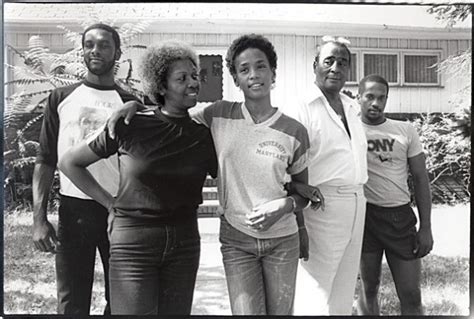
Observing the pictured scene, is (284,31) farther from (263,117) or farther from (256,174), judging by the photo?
(256,174)

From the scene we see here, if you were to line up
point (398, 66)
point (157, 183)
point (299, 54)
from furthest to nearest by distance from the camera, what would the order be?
point (398, 66), point (299, 54), point (157, 183)

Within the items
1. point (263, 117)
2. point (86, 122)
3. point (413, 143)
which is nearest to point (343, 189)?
point (413, 143)

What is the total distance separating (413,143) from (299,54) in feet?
3.26

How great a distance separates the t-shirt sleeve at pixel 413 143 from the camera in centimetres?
427

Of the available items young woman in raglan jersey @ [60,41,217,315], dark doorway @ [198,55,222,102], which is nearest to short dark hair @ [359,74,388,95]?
dark doorway @ [198,55,222,102]

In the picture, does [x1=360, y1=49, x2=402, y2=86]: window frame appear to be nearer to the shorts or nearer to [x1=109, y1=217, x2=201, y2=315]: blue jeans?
the shorts

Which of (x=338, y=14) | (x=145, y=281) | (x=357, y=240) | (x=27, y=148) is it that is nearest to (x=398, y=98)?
(x=338, y=14)

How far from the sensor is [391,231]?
4312 mm

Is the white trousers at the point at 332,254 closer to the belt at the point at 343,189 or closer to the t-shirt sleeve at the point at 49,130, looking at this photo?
the belt at the point at 343,189

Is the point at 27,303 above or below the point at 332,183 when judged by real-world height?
below

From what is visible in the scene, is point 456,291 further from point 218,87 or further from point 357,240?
point 218,87

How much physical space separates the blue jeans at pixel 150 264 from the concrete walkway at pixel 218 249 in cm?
6

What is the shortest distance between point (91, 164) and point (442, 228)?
241 cm

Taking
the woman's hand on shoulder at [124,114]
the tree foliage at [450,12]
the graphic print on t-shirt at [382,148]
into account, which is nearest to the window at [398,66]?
the tree foliage at [450,12]
